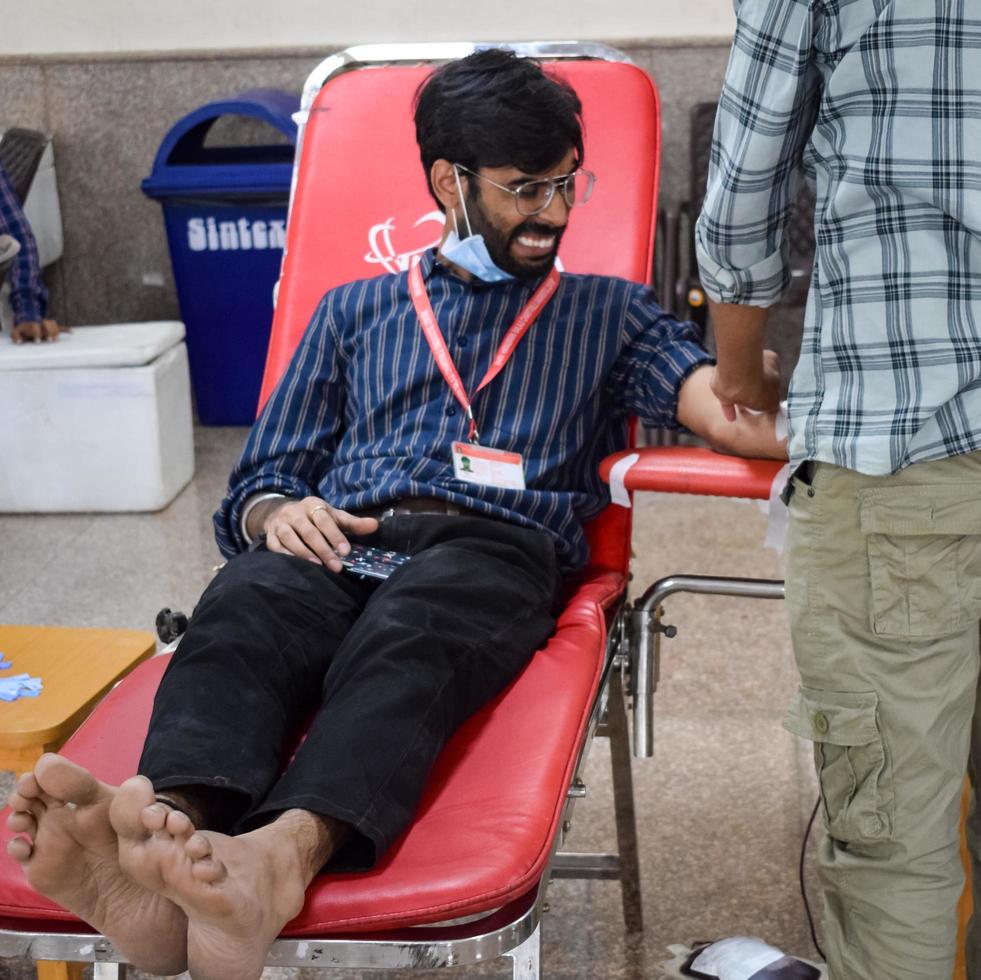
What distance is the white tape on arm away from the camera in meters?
1.75

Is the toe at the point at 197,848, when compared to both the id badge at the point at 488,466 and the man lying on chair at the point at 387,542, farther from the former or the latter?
the id badge at the point at 488,466

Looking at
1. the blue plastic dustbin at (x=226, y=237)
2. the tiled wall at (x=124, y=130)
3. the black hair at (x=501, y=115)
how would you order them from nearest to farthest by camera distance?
the black hair at (x=501, y=115) < the blue plastic dustbin at (x=226, y=237) < the tiled wall at (x=124, y=130)

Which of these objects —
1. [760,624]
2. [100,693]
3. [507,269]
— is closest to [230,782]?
[100,693]

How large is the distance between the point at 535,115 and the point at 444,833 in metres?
1.06

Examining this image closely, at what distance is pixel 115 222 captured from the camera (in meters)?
4.90

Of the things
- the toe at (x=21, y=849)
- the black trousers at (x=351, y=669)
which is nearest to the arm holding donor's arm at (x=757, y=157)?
the black trousers at (x=351, y=669)

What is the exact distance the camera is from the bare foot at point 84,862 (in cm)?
116

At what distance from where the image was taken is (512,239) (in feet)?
6.56


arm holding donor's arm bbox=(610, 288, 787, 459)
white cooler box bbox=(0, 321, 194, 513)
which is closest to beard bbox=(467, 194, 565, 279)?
arm holding donor's arm bbox=(610, 288, 787, 459)

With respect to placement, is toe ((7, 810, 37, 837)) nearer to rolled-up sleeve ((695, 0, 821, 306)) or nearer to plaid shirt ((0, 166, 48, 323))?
rolled-up sleeve ((695, 0, 821, 306))

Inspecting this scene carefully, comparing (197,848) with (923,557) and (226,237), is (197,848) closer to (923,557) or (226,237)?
(923,557)

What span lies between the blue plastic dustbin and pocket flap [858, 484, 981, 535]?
3241mm

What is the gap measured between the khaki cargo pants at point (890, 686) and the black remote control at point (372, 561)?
57 cm

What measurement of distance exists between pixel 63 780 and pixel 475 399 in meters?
0.95
